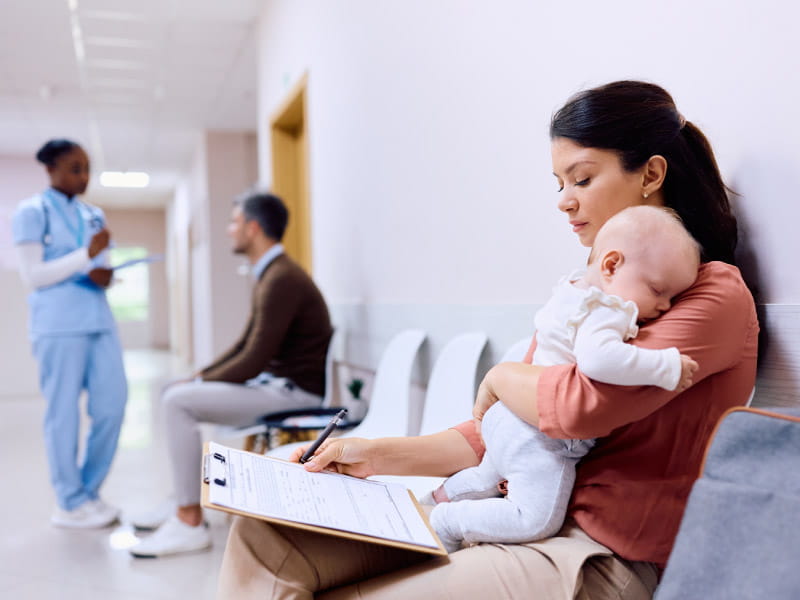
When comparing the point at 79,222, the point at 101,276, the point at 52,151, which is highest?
the point at 52,151

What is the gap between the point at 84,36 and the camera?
5.43 meters

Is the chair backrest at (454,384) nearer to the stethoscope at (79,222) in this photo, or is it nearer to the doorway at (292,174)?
the stethoscope at (79,222)

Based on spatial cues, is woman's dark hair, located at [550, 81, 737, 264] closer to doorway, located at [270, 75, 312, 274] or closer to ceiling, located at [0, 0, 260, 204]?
doorway, located at [270, 75, 312, 274]

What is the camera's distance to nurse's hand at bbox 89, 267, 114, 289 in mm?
3424

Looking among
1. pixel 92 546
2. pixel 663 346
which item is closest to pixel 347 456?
pixel 663 346

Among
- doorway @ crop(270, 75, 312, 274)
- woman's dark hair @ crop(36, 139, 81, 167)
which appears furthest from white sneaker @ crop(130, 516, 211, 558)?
doorway @ crop(270, 75, 312, 274)

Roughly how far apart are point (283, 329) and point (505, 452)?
6.43 feet

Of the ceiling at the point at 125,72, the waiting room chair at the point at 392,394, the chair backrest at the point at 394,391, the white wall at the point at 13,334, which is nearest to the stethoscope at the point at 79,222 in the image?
the waiting room chair at the point at 392,394

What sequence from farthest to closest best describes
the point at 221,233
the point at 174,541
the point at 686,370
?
the point at 221,233, the point at 174,541, the point at 686,370

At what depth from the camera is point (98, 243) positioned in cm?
341

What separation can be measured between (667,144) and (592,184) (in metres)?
0.13

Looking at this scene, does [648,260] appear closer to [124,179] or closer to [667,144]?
[667,144]

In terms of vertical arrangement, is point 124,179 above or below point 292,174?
above

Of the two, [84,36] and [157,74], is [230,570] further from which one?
[157,74]
